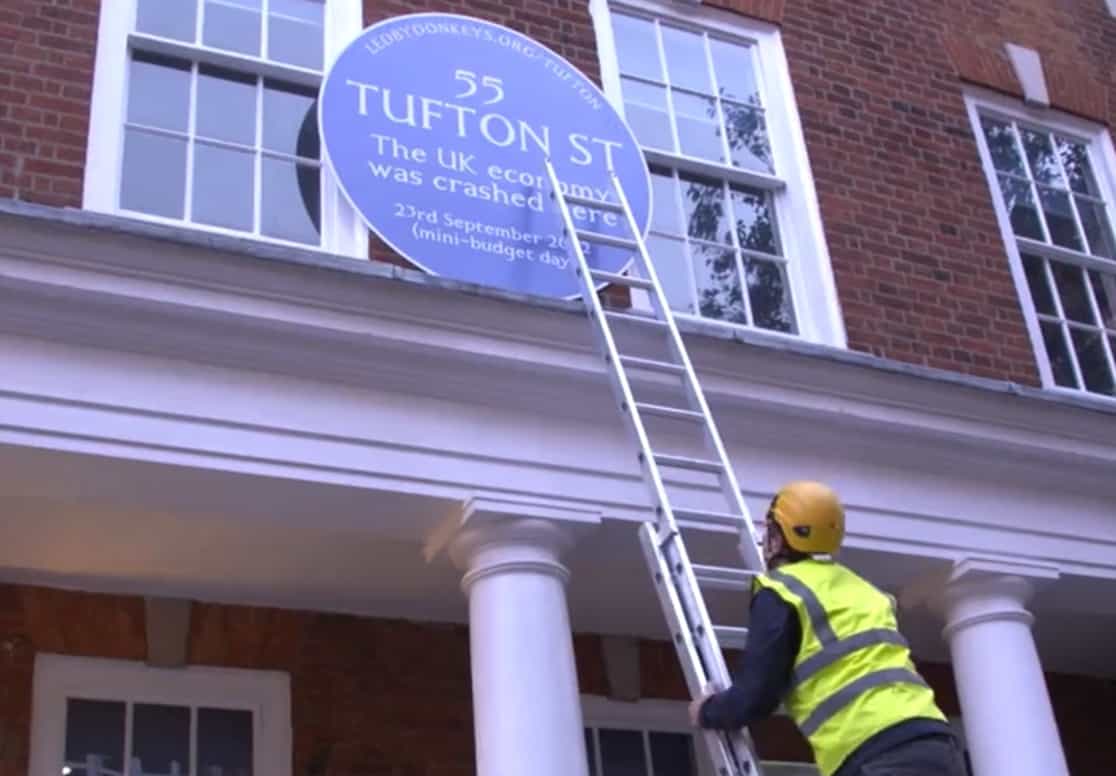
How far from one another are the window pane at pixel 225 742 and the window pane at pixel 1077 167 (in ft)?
17.5

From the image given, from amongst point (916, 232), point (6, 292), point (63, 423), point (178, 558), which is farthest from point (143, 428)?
point (916, 232)

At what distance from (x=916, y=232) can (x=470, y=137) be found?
7.99ft

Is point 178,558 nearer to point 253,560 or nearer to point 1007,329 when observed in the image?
point 253,560

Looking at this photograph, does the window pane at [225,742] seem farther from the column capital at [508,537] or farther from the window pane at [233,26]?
the window pane at [233,26]

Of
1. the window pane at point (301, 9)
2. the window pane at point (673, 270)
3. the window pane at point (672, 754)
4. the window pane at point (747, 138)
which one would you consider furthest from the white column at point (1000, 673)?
the window pane at point (301, 9)

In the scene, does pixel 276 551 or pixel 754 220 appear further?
pixel 754 220

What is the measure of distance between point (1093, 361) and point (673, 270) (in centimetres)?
253

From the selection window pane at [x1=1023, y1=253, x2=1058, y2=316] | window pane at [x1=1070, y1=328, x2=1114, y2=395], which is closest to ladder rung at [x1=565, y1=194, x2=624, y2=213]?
window pane at [x1=1023, y1=253, x2=1058, y2=316]

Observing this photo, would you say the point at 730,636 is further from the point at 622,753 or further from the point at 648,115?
the point at 648,115

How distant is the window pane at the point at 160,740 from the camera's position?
5984mm

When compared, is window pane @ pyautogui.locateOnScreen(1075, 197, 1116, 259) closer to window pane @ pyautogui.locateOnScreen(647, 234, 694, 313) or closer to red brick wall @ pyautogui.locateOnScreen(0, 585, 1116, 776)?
window pane @ pyautogui.locateOnScreen(647, 234, 694, 313)

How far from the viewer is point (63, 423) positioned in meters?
4.73

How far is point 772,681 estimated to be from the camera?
11.2 feet

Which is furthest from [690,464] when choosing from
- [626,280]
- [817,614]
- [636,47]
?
[636,47]
